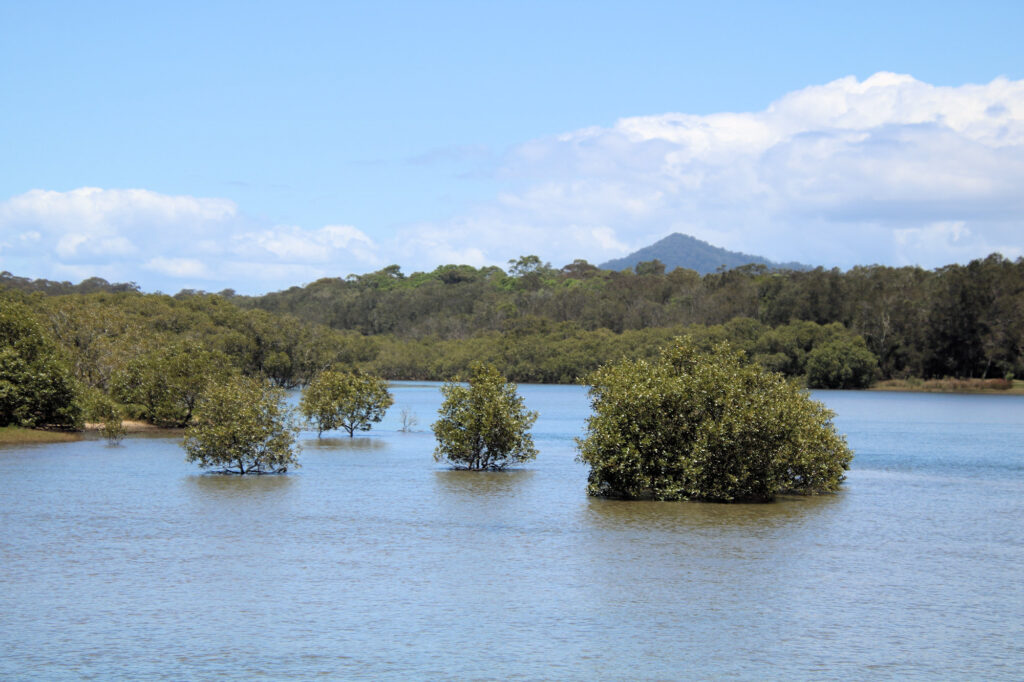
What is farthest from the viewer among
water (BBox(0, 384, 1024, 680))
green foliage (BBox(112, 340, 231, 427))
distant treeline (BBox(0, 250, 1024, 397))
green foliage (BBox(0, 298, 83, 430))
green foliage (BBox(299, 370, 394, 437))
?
distant treeline (BBox(0, 250, 1024, 397))

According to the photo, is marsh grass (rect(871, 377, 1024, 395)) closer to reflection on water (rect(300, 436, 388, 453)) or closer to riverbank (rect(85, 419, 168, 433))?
reflection on water (rect(300, 436, 388, 453))

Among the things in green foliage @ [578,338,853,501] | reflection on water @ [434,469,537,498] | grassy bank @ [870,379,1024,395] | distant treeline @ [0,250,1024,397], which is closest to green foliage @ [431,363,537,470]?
reflection on water @ [434,469,537,498]

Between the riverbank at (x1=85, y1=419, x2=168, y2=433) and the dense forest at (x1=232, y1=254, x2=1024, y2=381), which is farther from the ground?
the dense forest at (x1=232, y1=254, x2=1024, y2=381)

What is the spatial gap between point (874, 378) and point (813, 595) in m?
121

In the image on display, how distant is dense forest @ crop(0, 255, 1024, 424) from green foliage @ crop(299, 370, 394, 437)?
6.85 metres

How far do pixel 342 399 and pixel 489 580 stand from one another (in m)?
39.6

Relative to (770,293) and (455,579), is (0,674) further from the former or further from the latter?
(770,293)

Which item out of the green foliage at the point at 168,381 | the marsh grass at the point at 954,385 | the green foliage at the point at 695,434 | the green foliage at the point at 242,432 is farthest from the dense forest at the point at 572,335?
the green foliage at the point at 695,434

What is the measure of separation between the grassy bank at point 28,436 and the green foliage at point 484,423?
75.1ft

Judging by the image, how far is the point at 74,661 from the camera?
51.3ft

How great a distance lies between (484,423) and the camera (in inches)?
1633

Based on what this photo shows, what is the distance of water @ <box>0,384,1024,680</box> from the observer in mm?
16078

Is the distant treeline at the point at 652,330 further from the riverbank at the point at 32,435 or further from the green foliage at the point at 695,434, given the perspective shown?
the green foliage at the point at 695,434

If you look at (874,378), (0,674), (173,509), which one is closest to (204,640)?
(0,674)
